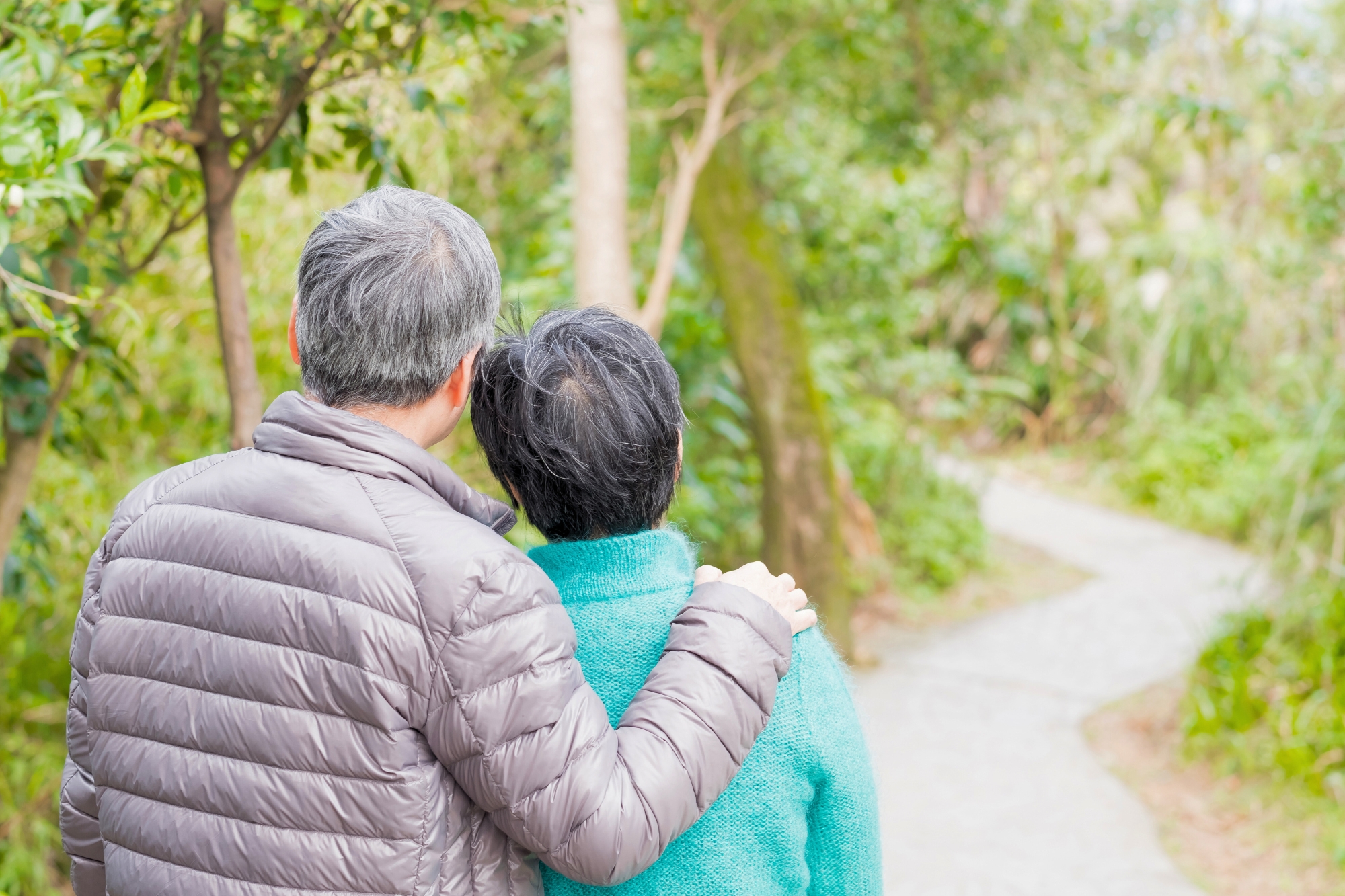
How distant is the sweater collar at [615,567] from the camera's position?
1201 mm

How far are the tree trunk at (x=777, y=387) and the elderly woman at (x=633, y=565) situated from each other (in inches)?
155

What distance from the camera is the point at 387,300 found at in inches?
43.4

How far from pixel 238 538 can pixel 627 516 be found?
1.33 feet

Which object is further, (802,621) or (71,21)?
(71,21)

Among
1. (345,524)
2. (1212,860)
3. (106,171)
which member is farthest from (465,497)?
(1212,860)

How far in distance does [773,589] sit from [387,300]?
522 millimetres

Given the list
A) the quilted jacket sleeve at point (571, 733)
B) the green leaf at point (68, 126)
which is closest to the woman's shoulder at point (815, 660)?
the quilted jacket sleeve at point (571, 733)

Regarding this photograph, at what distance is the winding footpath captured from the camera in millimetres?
3713

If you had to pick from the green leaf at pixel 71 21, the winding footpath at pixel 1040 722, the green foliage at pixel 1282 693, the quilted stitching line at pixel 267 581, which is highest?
the green leaf at pixel 71 21

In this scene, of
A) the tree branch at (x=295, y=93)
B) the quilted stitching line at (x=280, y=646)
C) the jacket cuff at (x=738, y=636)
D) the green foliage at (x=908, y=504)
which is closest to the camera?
the quilted stitching line at (x=280, y=646)

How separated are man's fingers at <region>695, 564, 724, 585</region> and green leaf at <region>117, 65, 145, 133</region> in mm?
1044

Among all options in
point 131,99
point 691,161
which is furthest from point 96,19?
point 691,161

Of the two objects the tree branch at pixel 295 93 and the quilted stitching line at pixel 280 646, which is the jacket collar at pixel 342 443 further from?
the tree branch at pixel 295 93

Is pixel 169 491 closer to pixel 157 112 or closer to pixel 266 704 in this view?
pixel 266 704
